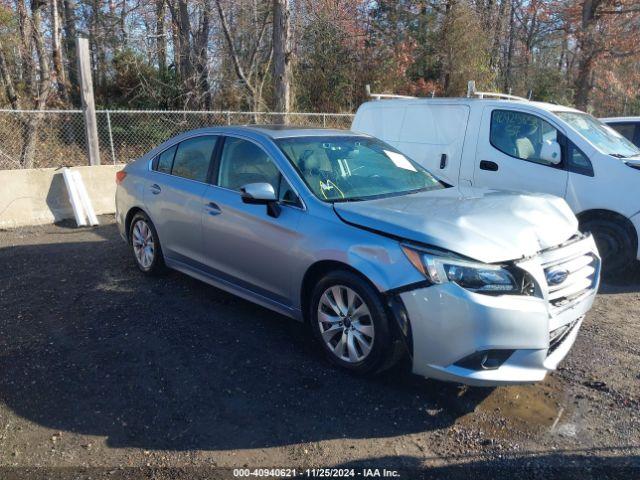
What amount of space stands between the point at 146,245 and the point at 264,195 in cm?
237

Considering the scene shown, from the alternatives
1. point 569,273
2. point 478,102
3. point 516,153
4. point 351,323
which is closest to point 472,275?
point 569,273

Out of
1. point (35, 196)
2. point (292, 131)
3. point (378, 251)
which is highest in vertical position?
point (292, 131)

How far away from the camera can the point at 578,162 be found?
617 cm

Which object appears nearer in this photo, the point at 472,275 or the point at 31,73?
the point at 472,275

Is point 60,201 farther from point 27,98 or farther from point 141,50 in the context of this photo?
point 141,50

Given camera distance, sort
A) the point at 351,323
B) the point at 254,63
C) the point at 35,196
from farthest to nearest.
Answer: the point at 254,63
the point at 35,196
the point at 351,323

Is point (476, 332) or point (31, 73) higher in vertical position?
point (31, 73)

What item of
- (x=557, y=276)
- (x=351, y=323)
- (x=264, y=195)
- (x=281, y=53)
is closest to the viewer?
(x=557, y=276)

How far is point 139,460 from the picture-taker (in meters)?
3.01

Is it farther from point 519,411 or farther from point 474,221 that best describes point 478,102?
point 519,411

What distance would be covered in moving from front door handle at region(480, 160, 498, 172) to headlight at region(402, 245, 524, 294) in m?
3.74

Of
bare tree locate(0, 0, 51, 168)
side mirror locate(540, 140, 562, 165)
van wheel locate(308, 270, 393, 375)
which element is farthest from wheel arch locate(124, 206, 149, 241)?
bare tree locate(0, 0, 51, 168)

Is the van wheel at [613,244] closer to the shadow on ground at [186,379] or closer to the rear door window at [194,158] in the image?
the shadow on ground at [186,379]

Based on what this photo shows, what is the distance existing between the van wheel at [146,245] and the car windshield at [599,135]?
15.6 feet
